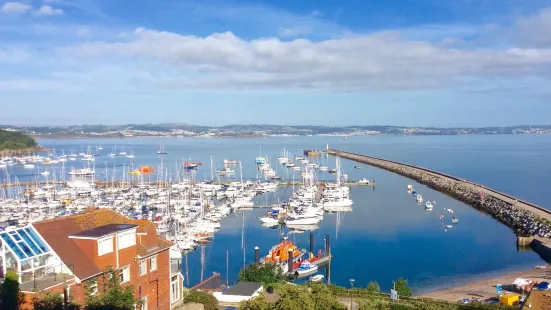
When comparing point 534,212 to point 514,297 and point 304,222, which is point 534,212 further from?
point 514,297

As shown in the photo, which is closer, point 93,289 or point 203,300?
point 93,289

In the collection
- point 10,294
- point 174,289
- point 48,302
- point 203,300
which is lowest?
point 203,300

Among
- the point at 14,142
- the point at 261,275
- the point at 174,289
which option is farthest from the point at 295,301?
the point at 14,142

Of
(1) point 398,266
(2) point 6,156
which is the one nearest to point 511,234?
(1) point 398,266

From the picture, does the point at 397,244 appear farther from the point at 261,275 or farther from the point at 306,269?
the point at 261,275

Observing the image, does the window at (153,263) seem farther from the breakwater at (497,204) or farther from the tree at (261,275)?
the breakwater at (497,204)

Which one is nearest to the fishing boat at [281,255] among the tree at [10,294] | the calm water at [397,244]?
the calm water at [397,244]

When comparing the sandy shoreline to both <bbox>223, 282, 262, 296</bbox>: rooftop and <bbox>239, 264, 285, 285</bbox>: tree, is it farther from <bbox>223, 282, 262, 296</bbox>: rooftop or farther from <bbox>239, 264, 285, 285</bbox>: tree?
<bbox>223, 282, 262, 296</bbox>: rooftop
